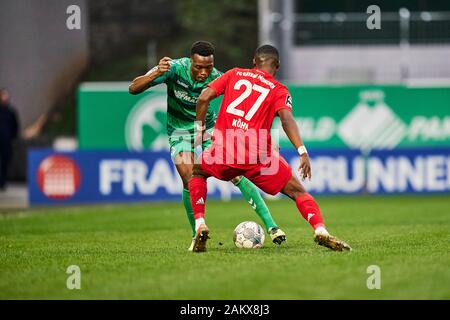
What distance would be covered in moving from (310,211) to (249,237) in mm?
1093

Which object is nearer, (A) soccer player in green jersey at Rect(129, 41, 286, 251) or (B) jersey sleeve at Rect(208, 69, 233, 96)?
(B) jersey sleeve at Rect(208, 69, 233, 96)

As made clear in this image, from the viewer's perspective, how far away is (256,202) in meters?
12.4

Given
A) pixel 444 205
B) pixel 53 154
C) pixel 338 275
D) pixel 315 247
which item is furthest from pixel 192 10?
pixel 338 275

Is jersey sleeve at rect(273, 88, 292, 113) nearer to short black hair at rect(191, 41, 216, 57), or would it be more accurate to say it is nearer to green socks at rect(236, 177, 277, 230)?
short black hair at rect(191, 41, 216, 57)

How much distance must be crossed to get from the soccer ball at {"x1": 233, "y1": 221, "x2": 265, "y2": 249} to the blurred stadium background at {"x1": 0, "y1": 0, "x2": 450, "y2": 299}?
424mm

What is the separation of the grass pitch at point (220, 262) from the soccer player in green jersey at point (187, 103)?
1.71 feet

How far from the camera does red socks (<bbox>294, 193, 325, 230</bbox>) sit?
11.0 m

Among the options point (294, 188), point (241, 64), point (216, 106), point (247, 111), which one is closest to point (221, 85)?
point (247, 111)

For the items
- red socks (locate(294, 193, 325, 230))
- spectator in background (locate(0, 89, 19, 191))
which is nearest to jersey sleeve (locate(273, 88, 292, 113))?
red socks (locate(294, 193, 325, 230))

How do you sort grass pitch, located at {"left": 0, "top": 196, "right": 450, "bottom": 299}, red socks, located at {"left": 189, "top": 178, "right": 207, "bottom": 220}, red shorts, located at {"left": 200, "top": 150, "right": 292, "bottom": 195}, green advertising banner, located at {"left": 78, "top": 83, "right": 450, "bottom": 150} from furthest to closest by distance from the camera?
green advertising banner, located at {"left": 78, "top": 83, "right": 450, "bottom": 150}
red socks, located at {"left": 189, "top": 178, "right": 207, "bottom": 220}
red shorts, located at {"left": 200, "top": 150, "right": 292, "bottom": 195}
grass pitch, located at {"left": 0, "top": 196, "right": 450, "bottom": 299}

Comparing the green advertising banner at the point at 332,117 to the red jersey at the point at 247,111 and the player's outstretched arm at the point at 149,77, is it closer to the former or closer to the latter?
the player's outstretched arm at the point at 149,77

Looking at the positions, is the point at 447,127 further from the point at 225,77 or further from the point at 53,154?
the point at 225,77

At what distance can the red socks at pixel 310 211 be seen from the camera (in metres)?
11.0

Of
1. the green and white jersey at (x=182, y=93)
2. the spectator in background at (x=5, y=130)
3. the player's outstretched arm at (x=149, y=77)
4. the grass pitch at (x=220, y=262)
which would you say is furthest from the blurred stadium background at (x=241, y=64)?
the player's outstretched arm at (x=149, y=77)
